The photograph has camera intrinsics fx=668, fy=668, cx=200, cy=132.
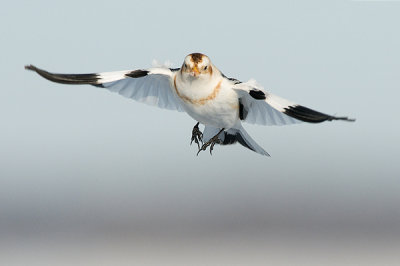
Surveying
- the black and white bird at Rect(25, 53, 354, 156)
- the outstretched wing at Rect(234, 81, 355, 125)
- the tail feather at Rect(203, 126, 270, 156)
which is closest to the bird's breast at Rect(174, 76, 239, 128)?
the black and white bird at Rect(25, 53, 354, 156)

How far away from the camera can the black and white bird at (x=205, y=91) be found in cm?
536

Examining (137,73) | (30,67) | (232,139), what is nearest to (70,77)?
(30,67)

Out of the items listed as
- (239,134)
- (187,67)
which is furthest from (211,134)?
(187,67)

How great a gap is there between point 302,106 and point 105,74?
1777 mm

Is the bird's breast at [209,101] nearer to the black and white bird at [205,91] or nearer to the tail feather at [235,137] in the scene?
the black and white bird at [205,91]

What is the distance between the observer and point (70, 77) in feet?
18.2

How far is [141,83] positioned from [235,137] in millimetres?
1087

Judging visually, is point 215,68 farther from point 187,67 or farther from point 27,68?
point 27,68

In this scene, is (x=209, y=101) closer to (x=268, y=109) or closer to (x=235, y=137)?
(x=268, y=109)

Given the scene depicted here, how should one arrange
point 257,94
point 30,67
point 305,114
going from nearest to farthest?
point 305,114, point 30,67, point 257,94

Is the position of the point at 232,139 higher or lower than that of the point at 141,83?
lower

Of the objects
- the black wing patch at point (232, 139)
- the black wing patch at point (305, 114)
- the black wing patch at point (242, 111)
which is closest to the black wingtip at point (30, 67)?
the black wing patch at point (242, 111)

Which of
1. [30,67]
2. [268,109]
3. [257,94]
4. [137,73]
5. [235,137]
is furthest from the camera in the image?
[235,137]

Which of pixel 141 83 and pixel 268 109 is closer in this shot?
pixel 268 109
